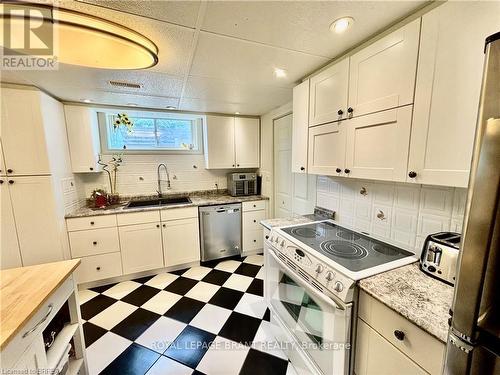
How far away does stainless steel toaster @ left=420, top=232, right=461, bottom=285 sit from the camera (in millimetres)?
962

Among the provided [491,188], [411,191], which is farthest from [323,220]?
[491,188]

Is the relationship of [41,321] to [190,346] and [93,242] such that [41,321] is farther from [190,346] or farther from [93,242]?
[93,242]

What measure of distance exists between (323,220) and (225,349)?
134 centimetres

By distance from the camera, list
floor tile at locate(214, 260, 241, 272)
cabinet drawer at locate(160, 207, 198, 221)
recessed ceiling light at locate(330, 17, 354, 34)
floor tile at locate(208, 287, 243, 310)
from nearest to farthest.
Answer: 1. recessed ceiling light at locate(330, 17, 354, 34)
2. floor tile at locate(208, 287, 243, 310)
3. cabinet drawer at locate(160, 207, 198, 221)
4. floor tile at locate(214, 260, 241, 272)

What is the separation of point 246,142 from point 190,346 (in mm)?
2616

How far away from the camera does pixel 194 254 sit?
2.88 meters

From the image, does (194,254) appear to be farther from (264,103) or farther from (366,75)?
(366,75)

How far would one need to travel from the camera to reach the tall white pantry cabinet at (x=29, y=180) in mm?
1901

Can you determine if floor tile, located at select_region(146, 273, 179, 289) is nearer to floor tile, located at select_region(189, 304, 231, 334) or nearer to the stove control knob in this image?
floor tile, located at select_region(189, 304, 231, 334)

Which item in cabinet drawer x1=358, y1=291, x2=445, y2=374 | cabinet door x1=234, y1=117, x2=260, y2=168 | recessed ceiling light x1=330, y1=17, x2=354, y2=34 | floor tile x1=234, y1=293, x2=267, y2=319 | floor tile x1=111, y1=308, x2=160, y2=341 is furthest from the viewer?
cabinet door x1=234, y1=117, x2=260, y2=168

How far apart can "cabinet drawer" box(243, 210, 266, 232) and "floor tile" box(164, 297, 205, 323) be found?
4.02 ft

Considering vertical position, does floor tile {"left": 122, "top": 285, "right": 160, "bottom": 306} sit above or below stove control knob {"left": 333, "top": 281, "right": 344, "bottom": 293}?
below

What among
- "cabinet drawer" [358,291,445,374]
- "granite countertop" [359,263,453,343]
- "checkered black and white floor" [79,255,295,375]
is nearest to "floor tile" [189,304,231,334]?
"checkered black and white floor" [79,255,295,375]

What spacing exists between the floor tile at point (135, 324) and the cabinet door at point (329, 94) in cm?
228
